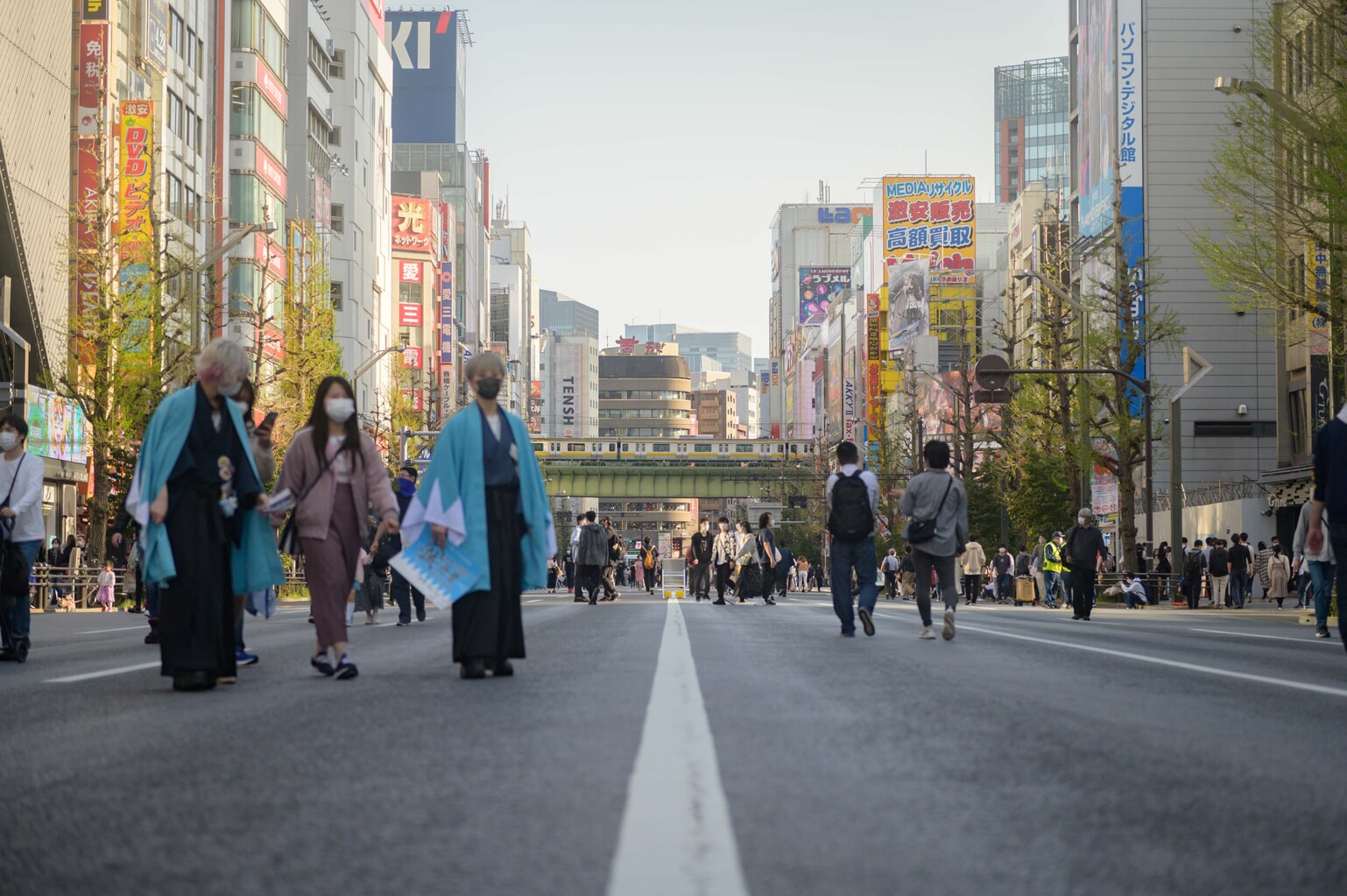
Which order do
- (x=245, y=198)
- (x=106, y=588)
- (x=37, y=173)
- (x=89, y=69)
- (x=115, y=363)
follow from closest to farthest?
(x=106, y=588), (x=115, y=363), (x=37, y=173), (x=89, y=69), (x=245, y=198)

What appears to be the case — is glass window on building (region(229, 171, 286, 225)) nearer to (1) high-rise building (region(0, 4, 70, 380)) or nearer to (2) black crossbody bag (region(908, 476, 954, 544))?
(1) high-rise building (region(0, 4, 70, 380))

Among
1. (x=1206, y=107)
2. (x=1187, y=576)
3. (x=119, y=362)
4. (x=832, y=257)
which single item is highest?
(x=832, y=257)

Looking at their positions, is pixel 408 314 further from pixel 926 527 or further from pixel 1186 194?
pixel 926 527

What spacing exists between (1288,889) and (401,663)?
7.49 m

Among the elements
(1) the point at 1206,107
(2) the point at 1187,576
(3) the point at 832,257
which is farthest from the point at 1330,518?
(3) the point at 832,257

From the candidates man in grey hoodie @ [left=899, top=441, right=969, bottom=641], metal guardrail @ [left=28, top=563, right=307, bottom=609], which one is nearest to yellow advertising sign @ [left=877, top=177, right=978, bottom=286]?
metal guardrail @ [left=28, top=563, right=307, bottom=609]

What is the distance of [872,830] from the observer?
372 centimetres

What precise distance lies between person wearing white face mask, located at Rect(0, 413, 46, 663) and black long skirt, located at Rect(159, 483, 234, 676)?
3171 mm

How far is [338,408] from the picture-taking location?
28.0 feet

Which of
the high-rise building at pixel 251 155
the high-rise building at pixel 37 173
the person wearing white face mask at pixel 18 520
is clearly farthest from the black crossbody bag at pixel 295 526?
the high-rise building at pixel 251 155

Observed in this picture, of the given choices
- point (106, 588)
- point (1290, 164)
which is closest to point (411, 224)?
point (106, 588)

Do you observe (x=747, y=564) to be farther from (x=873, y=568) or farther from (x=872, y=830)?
(x=872, y=830)

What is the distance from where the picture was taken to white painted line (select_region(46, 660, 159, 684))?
8.89 metres

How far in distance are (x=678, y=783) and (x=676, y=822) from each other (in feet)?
2.07
